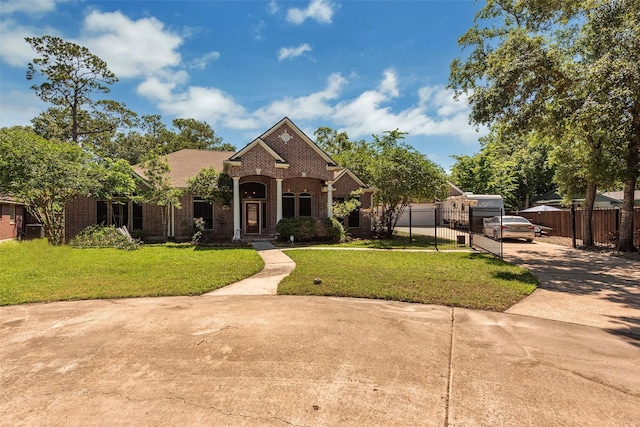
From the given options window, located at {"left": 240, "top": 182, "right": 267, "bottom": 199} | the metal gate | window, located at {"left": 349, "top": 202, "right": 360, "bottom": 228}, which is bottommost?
the metal gate

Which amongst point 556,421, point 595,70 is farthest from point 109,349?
point 595,70

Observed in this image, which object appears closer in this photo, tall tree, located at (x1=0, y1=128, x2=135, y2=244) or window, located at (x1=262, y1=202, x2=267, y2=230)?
tall tree, located at (x1=0, y1=128, x2=135, y2=244)

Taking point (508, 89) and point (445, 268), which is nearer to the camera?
point (445, 268)

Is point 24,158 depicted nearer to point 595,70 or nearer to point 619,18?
point 595,70

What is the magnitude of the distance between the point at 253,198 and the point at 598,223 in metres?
18.2

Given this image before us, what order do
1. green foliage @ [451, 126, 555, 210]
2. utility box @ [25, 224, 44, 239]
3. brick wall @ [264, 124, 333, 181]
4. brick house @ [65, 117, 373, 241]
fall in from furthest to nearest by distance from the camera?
green foliage @ [451, 126, 555, 210] → utility box @ [25, 224, 44, 239] → brick wall @ [264, 124, 333, 181] → brick house @ [65, 117, 373, 241]

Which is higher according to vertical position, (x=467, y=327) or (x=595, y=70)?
(x=595, y=70)

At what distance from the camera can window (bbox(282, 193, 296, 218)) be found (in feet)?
A: 67.9

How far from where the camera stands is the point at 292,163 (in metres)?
18.5

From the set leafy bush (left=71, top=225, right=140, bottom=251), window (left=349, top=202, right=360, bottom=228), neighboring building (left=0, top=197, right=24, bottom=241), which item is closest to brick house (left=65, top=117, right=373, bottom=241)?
window (left=349, top=202, right=360, bottom=228)

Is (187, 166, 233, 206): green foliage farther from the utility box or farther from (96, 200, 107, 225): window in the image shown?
the utility box

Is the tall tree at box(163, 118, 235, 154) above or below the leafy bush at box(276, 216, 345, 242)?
above

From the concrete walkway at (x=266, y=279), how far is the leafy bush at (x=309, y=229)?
3753 millimetres

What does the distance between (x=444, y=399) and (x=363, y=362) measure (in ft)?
3.20
